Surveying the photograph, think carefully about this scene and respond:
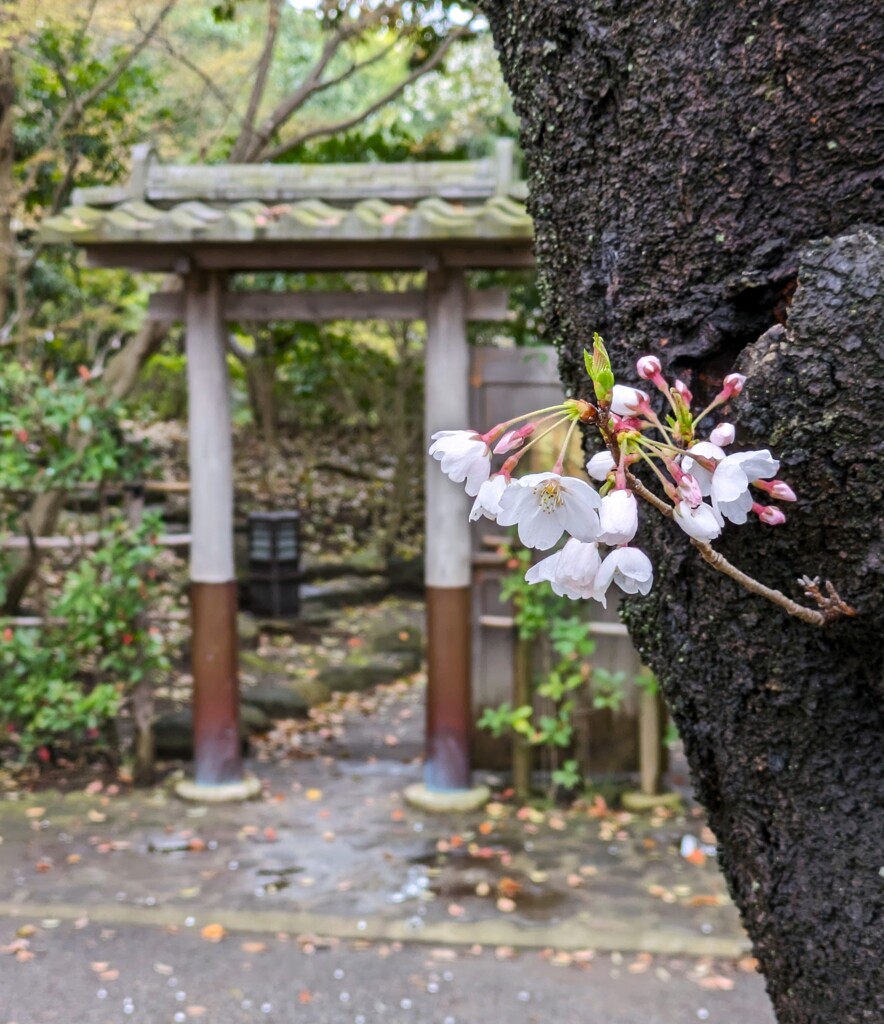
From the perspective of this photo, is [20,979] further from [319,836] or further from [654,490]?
[654,490]

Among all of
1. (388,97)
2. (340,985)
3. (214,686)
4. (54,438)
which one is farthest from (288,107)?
(340,985)

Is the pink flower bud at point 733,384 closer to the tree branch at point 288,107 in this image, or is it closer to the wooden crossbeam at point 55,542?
the wooden crossbeam at point 55,542

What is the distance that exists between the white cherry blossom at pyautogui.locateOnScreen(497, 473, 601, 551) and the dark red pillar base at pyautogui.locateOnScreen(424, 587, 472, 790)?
5.03m

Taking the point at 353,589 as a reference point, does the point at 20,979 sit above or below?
below


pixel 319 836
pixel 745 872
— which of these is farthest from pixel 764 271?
pixel 319 836

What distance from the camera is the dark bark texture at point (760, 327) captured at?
98cm

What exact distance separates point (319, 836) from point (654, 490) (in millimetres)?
4750

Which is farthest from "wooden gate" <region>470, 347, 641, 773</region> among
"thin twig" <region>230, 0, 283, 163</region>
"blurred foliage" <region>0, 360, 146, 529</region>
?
"thin twig" <region>230, 0, 283, 163</region>

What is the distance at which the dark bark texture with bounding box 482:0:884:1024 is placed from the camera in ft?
3.23

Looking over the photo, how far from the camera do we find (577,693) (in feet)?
19.9

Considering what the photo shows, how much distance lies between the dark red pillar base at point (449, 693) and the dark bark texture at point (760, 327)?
457 cm

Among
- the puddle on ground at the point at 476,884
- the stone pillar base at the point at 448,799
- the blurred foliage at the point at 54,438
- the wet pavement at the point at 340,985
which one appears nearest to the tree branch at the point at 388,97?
the blurred foliage at the point at 54,438

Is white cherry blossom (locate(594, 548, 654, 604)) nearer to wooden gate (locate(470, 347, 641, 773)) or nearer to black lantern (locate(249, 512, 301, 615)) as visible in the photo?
wooden gate (locate(470, 347, 641, 773))

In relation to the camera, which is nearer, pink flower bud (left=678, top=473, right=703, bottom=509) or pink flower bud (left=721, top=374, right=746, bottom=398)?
pink flower bud (left=678, top=473, right=703, bottom=509)
